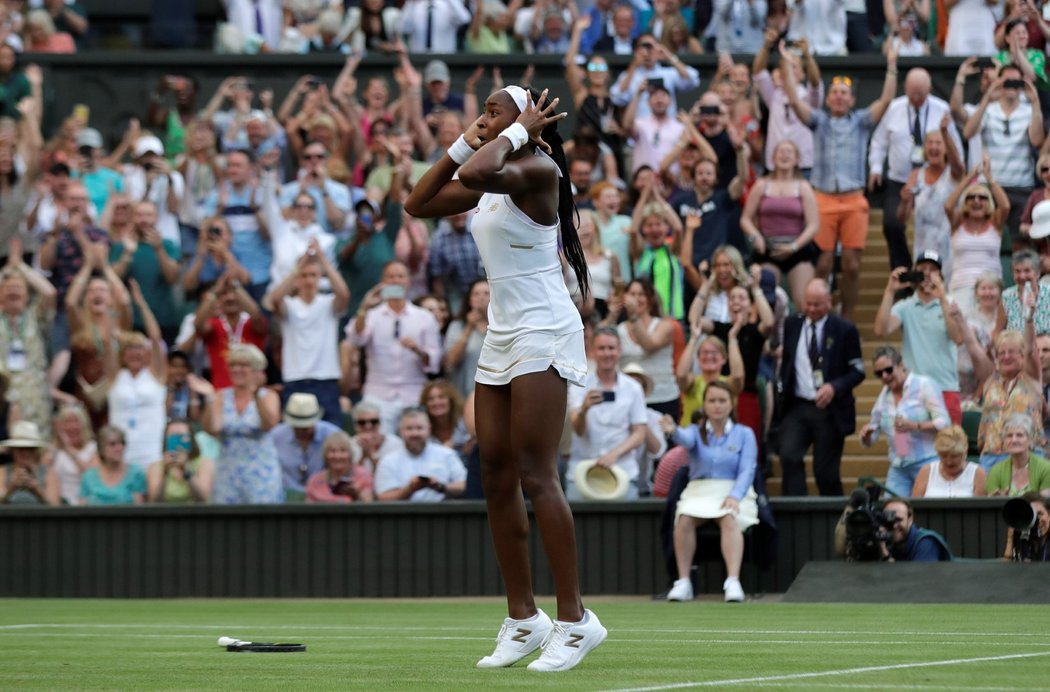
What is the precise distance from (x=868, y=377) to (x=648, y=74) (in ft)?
13.1

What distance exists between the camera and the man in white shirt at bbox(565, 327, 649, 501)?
574 inches

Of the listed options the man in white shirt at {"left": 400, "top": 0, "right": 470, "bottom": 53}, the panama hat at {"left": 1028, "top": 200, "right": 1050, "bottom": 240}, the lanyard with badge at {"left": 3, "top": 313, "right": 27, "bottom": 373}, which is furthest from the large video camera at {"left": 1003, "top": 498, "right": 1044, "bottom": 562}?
the man in white shirt at {"left": 400, "top": 0, "right": 470, "bottom": 53}

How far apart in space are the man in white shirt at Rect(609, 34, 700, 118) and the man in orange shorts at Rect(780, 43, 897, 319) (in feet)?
4.60

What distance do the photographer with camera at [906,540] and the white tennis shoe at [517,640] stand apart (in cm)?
598

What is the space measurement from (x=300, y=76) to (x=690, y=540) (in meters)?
9.88

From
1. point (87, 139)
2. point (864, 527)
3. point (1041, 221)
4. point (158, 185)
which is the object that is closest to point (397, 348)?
point (158, 185)

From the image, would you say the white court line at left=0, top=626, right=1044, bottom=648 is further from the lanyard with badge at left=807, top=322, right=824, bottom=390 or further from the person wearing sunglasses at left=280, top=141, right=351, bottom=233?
the person wearing sunglasses at left=280, top=141, right=351, bottom=233

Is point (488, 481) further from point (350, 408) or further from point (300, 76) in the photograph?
point (300, 76)

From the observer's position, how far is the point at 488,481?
730cm

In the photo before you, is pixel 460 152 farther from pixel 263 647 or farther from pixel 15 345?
pixel 15 345

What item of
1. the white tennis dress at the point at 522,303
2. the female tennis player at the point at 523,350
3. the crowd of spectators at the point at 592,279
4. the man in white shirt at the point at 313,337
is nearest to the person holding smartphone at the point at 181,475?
the crowd of spectators at the point at 592,279

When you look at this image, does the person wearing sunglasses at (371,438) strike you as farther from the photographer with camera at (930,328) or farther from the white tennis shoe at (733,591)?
the photographer with camera at (930,328)

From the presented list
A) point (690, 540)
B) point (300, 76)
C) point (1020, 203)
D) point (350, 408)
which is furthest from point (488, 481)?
point (300, 76)

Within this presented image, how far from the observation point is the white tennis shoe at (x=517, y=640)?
7.12 metres
